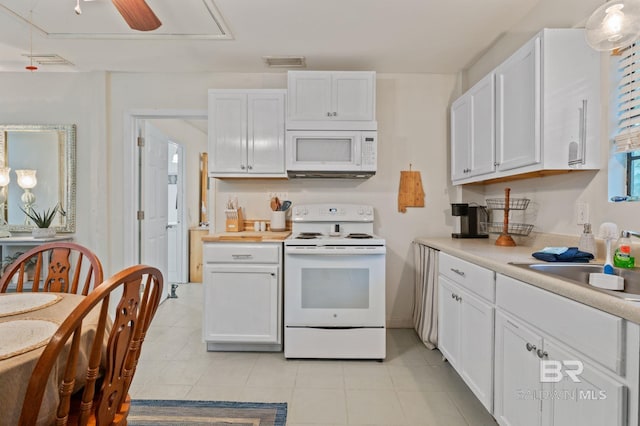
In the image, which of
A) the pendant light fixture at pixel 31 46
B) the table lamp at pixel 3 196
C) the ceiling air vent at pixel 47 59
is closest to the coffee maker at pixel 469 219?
the pendant light fixture at pixel 31 46

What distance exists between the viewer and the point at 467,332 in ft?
6.46

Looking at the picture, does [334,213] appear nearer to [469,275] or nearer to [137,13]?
[469,275]

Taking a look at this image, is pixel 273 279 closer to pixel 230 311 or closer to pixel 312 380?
pixel 230 311

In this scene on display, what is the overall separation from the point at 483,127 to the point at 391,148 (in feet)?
3.41

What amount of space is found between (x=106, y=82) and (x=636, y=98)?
3954 millimetres

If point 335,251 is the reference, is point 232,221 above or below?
above

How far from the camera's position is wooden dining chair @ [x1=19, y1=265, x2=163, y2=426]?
0.85 m

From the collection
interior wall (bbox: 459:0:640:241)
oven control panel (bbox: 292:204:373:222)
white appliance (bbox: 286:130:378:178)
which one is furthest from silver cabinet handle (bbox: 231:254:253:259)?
interior wall (bbox: 459:0:640:241)

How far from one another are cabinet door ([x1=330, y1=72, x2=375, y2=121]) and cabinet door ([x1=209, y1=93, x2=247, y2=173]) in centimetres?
79

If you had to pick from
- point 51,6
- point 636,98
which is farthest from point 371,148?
point 51,6

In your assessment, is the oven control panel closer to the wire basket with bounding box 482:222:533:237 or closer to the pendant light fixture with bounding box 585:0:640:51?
the wire basket with bounding box 482:222:533:237

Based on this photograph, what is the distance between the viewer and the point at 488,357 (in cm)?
170

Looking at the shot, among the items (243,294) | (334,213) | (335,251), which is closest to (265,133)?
(334,213)

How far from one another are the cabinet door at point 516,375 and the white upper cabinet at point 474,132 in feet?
3.87
